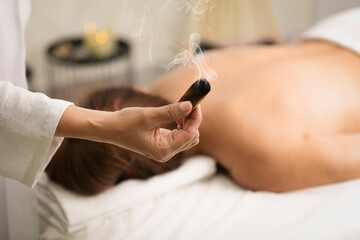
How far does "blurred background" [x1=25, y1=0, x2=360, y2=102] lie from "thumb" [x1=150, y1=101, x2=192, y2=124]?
1.71m

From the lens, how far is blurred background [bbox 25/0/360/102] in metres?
2.39

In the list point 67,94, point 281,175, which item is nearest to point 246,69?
point 281,175

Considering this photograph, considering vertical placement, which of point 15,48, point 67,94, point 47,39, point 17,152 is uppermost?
point 15,48

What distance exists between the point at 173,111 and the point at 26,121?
25 centimetres

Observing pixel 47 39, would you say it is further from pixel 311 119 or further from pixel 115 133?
pixel 115 133

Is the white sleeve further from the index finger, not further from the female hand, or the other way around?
the index finger

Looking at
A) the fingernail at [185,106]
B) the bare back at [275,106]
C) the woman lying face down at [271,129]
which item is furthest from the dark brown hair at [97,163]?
the fingernail at [185,106]

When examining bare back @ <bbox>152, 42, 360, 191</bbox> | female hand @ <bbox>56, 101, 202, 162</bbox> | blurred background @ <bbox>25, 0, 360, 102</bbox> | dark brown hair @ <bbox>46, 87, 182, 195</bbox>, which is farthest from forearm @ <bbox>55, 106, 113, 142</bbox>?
blurred background @ <bbox>25, 0, 360, 102</bbox>

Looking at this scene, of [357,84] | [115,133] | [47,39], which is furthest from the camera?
[47,39]

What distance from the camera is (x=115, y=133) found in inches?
24.5

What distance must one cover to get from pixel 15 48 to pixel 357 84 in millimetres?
972


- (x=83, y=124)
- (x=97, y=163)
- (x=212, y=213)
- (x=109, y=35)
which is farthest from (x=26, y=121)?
(x=109, y=35)

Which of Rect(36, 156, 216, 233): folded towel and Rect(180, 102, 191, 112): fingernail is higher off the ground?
Rect(180, 102, 191, 112): fingernail

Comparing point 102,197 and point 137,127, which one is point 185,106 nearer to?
point 137,127
